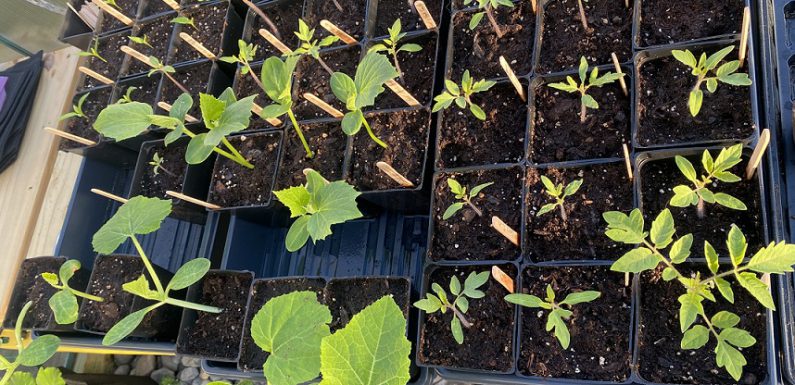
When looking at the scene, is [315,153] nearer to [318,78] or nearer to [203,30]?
[318,78]

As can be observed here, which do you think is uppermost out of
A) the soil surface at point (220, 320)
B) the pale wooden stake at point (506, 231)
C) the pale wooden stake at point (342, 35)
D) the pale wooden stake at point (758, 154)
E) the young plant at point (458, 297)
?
the pale wooden stake at point (342, 35)

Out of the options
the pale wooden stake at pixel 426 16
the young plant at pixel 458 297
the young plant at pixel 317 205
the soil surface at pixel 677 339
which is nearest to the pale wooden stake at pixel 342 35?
the pale wooden stake at pixel 426 16

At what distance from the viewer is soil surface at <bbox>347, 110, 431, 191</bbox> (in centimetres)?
147

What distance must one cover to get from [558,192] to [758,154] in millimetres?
362

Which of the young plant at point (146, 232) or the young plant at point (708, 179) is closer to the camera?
the young plant at point (708, 179)

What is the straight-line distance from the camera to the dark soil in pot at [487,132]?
141 centimetres

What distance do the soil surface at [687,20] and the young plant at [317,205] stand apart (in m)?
0.76

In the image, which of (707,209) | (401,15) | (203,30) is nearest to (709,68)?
(707,209)

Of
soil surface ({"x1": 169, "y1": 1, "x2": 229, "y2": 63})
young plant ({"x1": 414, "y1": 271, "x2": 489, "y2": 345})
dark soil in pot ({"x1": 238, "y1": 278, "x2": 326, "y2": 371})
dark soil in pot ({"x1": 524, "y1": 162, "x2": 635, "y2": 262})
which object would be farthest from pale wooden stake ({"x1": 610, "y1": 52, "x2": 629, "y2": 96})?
soil surface ({"x1": 169, "y1": 1, "x2": 229, "y2": 63})

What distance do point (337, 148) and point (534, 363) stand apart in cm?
76

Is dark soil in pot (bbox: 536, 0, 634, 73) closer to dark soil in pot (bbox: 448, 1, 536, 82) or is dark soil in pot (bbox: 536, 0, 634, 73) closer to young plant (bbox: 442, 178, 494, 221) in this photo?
dark soil in pot (bbox: 448, 1, 536, 82)

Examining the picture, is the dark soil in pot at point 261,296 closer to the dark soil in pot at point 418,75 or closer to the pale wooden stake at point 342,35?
the dark soil in pot at point 418,75

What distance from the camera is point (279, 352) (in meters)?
0.98

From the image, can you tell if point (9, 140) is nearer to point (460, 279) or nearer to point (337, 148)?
point (337, 148)
